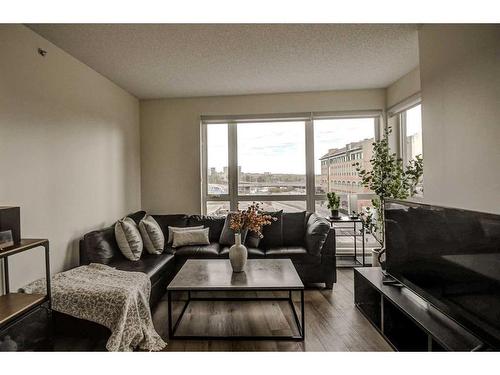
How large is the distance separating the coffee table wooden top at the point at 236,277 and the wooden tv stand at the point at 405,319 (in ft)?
2.09

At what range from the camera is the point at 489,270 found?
52.8 inches

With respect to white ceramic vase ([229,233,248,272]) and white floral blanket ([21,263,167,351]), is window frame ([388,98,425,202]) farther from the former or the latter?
white floral blanket ([21,263,167,351])

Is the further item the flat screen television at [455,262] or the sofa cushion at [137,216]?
the sofa cushion at [137,216]

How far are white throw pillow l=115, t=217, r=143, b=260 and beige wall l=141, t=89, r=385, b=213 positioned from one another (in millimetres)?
1370

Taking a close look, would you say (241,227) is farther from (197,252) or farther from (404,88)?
(404,88)

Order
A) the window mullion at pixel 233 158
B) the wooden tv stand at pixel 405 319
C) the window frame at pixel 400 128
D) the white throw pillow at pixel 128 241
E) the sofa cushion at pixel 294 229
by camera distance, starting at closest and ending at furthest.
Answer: the wooden tv stand at pixel 405 319, the white throw pillow at pixel 128 241, the sofa cushion at pixel 294 229, the window frame at pixel 400 128, the window mullion at pixel 233 158

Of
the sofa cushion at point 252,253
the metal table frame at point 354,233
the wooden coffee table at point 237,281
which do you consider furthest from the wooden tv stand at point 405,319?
the metal table frame at point 354,233

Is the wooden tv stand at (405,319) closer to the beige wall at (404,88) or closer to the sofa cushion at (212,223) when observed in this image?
the sofa cushion at (212,223)

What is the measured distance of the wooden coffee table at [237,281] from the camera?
7.40 ft

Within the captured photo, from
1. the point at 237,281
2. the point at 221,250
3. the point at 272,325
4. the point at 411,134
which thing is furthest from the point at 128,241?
the point at 411,134

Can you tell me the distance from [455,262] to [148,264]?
2.62m

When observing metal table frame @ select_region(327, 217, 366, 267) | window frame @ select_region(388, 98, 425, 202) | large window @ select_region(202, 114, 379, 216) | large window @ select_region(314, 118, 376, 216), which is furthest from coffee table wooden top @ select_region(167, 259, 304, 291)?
window frame @ select_region(388, 98, 425, 202)

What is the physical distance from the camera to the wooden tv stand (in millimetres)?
1532
